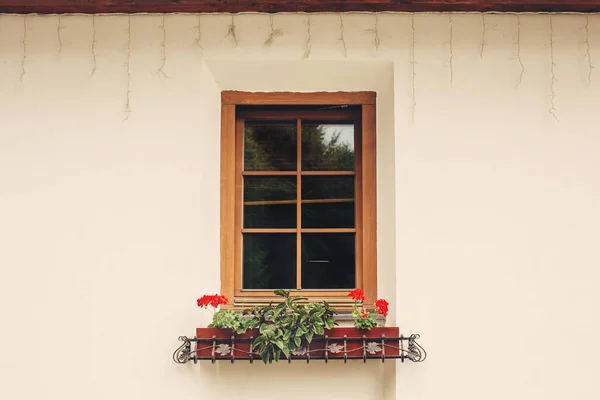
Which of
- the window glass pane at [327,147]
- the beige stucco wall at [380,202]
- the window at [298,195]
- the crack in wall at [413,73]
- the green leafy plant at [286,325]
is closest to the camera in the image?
the green leafy plant at [286,325]

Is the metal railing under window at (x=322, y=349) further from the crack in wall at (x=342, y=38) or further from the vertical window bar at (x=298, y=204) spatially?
the crack in wall at (x=342, y=38)

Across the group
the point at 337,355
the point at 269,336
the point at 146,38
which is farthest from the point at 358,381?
the point at 146,38

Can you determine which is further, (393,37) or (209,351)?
(393,37)

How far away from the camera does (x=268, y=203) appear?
2986 mm

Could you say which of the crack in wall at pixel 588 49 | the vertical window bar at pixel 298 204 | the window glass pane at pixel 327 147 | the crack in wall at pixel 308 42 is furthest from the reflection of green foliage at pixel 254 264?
the crack in wall at pixel 588 49

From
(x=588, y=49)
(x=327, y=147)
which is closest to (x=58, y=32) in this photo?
(x=327, y=147)

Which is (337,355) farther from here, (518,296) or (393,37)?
A: (393,37)

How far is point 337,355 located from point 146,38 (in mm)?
1726

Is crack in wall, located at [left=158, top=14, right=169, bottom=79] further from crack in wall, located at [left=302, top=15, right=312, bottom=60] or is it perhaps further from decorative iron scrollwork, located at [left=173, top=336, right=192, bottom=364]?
decorative iron scrollwork, located at [left=173, top=336, right=192, bottom=364]

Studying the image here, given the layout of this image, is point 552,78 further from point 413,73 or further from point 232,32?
point 232,32

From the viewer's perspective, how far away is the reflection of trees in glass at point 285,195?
2.93 m

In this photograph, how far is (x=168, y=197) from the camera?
267 centimetres

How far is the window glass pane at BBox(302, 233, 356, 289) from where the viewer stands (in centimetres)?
292

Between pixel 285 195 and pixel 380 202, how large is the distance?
50cm
